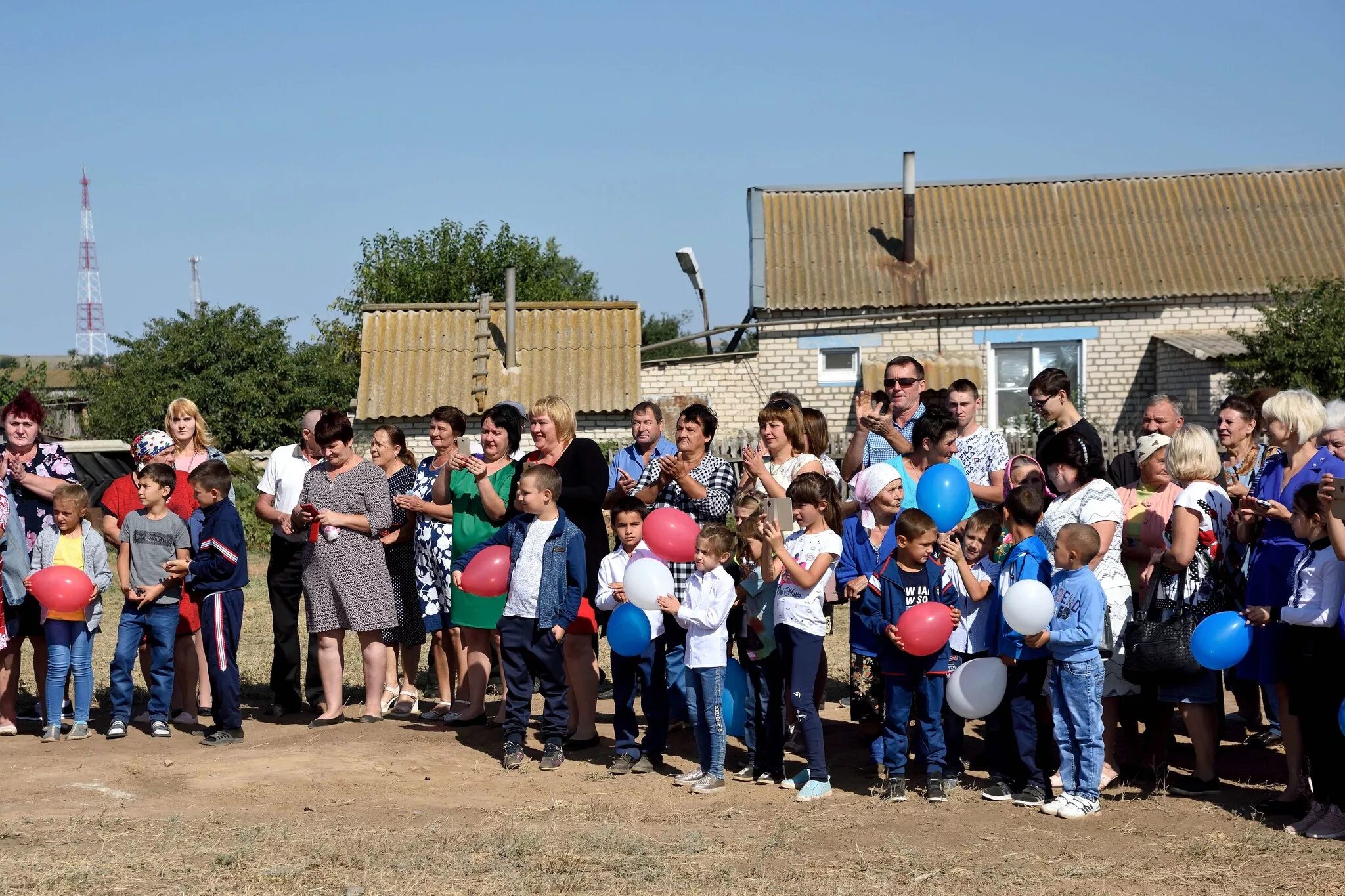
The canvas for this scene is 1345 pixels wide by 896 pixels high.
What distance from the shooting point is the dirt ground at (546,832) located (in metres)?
4.90

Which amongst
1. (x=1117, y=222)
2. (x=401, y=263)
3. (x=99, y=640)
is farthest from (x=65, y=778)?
(x=401, y=263)

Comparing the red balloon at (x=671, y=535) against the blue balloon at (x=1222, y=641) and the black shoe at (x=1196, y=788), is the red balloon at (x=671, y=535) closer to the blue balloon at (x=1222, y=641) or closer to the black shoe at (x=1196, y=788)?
the blue balloon at (x=1222, y=641)

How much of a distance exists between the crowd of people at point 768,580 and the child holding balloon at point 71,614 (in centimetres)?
2

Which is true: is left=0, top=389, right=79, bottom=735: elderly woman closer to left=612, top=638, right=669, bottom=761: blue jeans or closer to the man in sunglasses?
left=612, top=638, right=669, bottom=761: blue jeans

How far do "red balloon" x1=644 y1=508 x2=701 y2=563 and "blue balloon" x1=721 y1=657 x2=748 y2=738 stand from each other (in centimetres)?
64

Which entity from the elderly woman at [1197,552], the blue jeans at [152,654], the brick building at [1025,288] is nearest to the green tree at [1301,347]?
the brick building at [1025,288]

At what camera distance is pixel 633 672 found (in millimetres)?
6816

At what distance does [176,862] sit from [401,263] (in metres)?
34.3

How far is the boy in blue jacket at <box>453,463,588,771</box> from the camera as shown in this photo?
22.2ft

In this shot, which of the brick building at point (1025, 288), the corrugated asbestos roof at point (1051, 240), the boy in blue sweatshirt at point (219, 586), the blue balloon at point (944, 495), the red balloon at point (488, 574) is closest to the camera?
the blue balloon at point (944, 495)

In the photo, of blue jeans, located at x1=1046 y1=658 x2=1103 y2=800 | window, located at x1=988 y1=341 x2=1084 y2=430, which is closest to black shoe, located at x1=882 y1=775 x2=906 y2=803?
blue jeans, located at x1=1046 y1=658 x2=1103 y2=800

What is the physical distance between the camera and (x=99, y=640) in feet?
38.2

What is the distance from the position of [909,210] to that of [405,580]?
15302mm

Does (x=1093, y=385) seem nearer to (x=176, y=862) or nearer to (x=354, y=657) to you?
(x=354, y=657)
